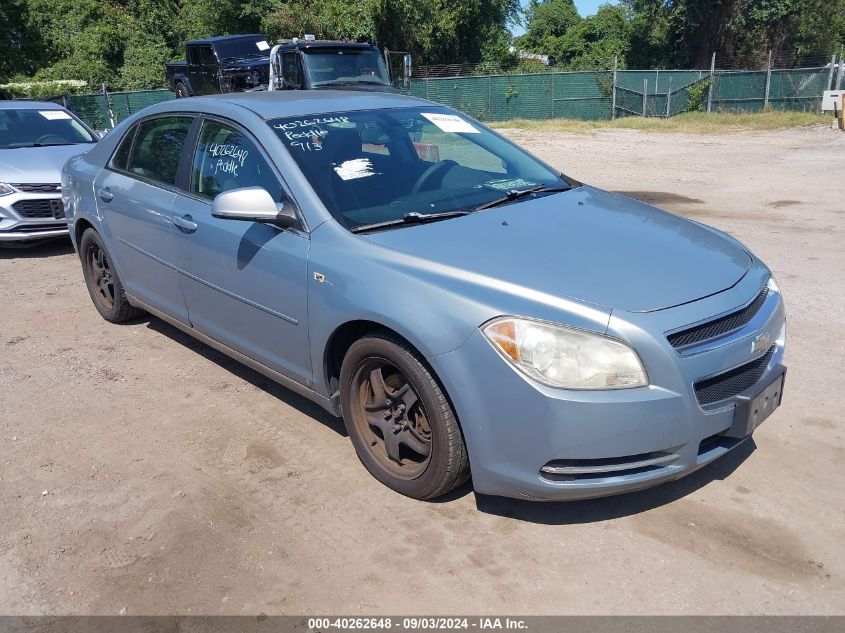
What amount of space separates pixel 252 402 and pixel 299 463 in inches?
33.0

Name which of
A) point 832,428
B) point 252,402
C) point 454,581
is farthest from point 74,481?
point 832,428

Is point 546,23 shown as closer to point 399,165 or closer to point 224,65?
point 224,65

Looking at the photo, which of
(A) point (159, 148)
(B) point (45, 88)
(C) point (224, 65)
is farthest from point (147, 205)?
(B) point (45, 88)

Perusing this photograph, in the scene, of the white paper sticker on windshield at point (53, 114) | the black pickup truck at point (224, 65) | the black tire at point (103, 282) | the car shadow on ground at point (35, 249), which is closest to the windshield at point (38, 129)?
the white paper sticker on windshield at point (53, 114)

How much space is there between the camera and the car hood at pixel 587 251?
2.97 metres

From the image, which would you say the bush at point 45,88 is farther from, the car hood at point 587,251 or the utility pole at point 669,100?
the car hood at point 587,251

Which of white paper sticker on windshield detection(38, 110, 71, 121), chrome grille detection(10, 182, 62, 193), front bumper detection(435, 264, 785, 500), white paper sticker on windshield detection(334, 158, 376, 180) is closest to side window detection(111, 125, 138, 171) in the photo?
white paper sticker on windshield detection(334, 158, 376, 180)

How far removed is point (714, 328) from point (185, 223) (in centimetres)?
290

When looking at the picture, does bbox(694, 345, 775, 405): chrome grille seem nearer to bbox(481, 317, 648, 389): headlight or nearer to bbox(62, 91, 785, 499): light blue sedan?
bbox(62, 91, 785, 499): light blue sedan

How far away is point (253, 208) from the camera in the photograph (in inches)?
140

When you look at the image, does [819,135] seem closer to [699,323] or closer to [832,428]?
[832,428]

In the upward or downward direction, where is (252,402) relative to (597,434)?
downward

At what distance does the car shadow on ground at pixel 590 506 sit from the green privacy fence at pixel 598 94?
2509 centimetres

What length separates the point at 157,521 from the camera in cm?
337
